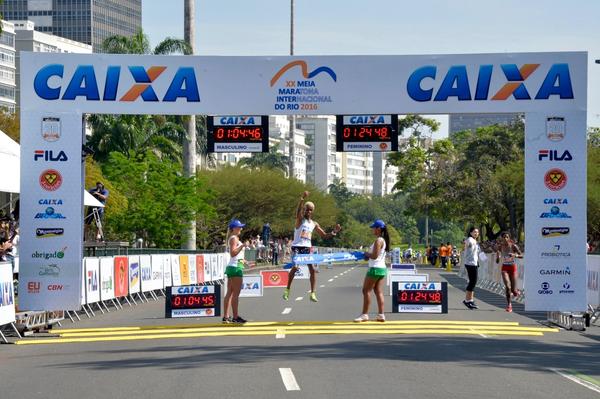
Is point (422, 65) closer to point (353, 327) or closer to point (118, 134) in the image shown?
point (353, 327)

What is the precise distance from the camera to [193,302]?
2283 centimetres

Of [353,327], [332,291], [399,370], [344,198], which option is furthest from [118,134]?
[344,198]

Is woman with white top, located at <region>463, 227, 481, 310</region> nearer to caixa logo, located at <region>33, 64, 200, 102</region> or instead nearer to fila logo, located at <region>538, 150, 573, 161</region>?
fila logo, located at <region>538, 150, 573, 161</region>

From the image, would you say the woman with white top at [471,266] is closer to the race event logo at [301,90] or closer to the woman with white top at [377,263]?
the woman with white top at [377,263]

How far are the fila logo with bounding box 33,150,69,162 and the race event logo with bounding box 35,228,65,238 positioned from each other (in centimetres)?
130

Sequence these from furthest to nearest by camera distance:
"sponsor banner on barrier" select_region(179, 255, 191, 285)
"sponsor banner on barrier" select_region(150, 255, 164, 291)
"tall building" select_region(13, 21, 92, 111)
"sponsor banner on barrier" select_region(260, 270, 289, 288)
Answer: "tall building" select_region(13, 21, 92, 111) → "sponsor banner on barrier" select_region(179, 255, 191, 285) → "sponsor banner on barrier" select_region(150, 255, 164, 291) → "sponsor banner on barrier" select_region(260, 270, 289, 288)

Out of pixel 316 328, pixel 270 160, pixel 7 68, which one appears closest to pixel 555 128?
pixel 316 328

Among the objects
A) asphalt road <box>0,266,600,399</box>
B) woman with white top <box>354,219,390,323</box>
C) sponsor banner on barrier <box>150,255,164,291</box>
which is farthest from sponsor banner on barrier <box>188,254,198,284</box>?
woman with white top <box>354,219,390,323</box>

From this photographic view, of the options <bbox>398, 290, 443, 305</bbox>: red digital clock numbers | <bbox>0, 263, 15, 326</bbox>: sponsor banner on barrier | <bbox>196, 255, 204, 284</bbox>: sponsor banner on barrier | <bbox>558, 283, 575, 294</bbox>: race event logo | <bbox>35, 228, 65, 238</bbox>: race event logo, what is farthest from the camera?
<bbox>196, 255, 204, 284</bbox>: sponsor banner on barrier

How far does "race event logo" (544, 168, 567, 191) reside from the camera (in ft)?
69.2

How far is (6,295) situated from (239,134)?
653cm

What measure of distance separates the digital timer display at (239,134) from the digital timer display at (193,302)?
2985 millimetres

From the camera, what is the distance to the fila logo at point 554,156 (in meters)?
21.1

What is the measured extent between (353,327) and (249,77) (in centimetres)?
518
